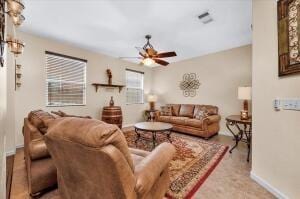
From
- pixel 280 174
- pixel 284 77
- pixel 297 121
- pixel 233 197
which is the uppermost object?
pixel 284 77

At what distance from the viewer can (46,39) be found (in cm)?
362

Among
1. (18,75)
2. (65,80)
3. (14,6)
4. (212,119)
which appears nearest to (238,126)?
(212,119)

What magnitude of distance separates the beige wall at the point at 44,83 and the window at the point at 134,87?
0.21m

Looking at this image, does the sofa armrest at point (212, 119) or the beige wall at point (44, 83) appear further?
the sofa armrest at point (212, 119)

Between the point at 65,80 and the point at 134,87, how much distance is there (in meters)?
2.53

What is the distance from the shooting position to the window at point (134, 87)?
18.8 feet

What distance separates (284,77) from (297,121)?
1.50 feet

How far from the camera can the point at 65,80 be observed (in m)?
4.04

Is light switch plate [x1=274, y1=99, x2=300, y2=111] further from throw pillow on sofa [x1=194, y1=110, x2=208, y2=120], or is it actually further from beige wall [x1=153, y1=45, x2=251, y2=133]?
beige wall [x1=153, y1=45, x2=251, y2=133]

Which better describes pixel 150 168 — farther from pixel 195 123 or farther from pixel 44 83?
pixel 44 83

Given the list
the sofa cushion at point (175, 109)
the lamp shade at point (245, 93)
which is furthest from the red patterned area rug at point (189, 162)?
the sofa cushion at point (175, 109)

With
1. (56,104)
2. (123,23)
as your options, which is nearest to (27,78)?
(56,104)

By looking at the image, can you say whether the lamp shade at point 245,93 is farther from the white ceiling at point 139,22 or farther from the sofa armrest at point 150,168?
the sofa armrest at point 150,168

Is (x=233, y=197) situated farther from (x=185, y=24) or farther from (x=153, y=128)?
(x=185, y=24)
